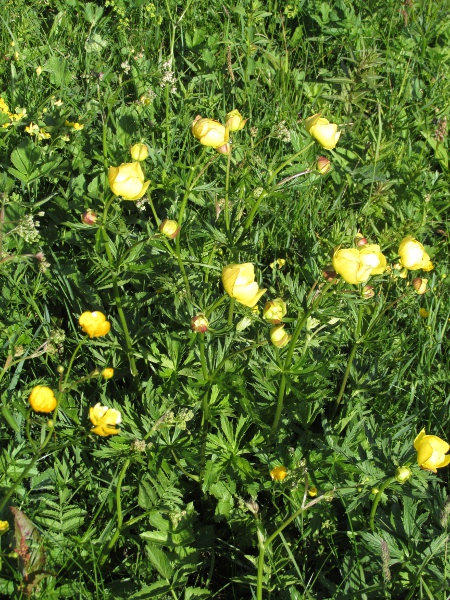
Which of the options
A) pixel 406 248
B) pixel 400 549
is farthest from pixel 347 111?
pixel 400 549

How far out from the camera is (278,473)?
1.78m

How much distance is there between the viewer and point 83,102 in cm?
296

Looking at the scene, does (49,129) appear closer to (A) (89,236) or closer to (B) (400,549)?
(A) (89,236)

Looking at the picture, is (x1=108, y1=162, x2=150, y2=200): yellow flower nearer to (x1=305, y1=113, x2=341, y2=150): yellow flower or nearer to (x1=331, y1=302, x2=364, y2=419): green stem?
(x1=305, y1=113, x2=341, y2=150): yellow flower

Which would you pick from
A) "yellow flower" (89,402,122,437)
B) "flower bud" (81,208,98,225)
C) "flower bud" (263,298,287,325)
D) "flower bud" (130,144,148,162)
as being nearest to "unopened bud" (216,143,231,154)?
"flower bud" (130,144,148,162)

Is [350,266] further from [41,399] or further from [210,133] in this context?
[41,399]

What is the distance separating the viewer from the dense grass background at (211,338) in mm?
1688

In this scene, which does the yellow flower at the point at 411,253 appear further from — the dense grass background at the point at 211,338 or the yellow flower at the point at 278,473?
the yellow flower at the point at 278,473

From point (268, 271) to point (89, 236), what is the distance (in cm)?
75

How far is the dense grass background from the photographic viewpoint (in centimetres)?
169

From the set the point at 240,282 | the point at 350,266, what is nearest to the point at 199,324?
the point at 240,282

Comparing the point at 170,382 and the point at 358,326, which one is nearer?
the point at 170,382

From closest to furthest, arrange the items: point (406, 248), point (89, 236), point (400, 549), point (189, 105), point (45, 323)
Result: point (400, 549)
point (406, 248)
point (45, 323)
point (89, 236)
point (189, 105)

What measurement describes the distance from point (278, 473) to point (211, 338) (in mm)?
454
